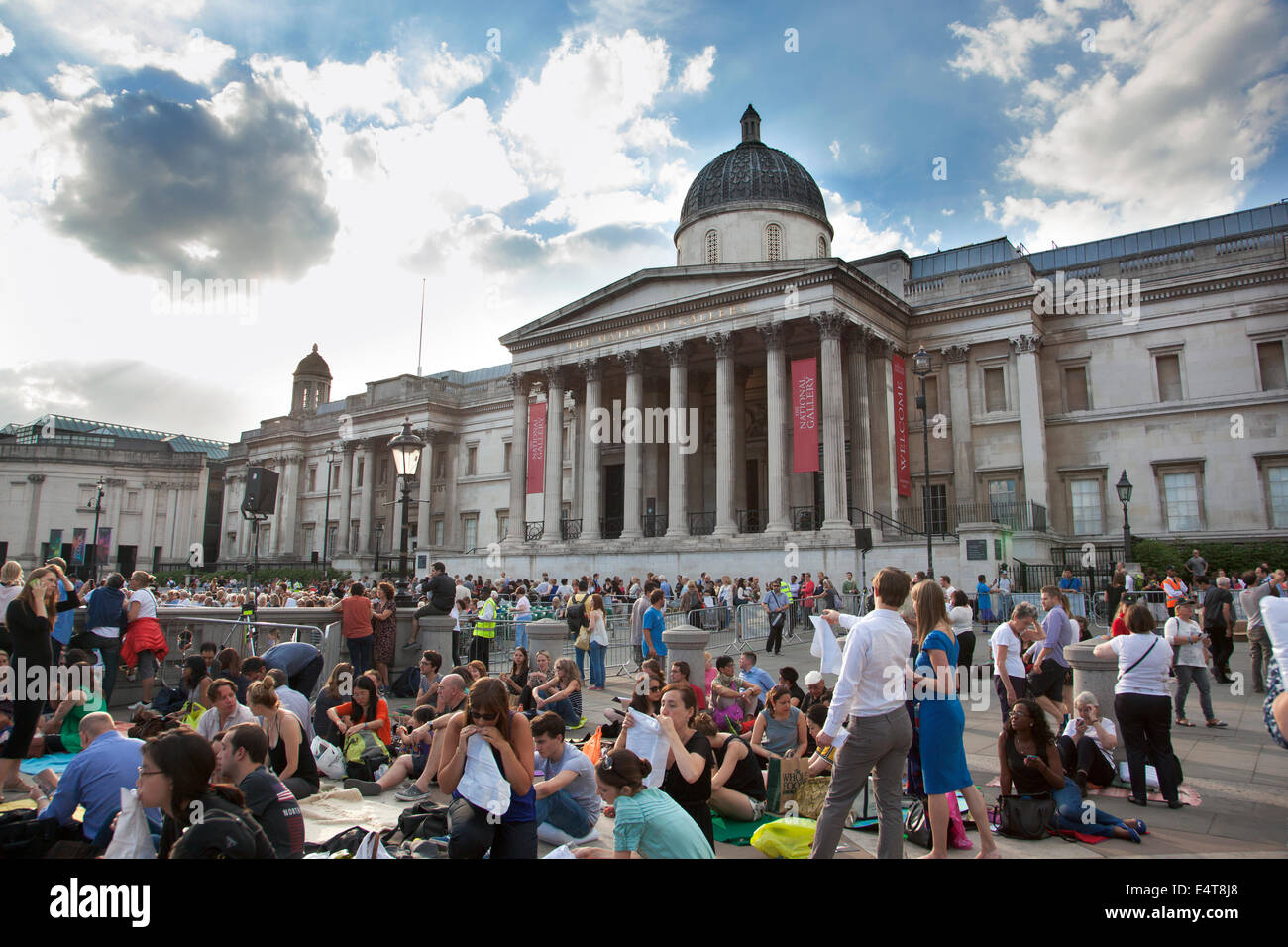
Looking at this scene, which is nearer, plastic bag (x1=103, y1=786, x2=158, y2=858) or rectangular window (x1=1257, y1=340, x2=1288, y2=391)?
plastic bag (x1=103, y1=786, x2=158, y2=858)

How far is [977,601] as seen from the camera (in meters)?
21.0

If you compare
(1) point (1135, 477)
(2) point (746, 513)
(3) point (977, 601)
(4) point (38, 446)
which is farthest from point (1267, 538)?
(4) point (38, 446)

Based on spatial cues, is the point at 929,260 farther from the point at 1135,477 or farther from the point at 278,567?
the point at 278,567

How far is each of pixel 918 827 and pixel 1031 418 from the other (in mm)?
26481

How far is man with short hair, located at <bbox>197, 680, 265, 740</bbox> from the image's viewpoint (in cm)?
653

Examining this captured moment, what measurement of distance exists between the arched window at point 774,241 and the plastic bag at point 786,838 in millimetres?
30731

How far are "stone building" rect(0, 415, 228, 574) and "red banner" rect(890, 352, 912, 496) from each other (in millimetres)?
54920

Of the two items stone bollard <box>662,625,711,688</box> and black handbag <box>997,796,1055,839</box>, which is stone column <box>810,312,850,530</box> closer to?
stone bollard <box>662,625,711,688</box>

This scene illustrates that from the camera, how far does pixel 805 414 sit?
2720 centimetres

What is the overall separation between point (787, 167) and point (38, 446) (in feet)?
203

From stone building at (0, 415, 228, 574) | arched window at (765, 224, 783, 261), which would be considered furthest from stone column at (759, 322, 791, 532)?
stone building at (0, 415, 228, 574)

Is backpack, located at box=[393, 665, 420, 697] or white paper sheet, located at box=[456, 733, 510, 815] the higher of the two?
white paper sheet, located at box=[456, 733, 510, 815]

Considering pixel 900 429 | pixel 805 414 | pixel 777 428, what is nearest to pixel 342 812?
pixel 805 414

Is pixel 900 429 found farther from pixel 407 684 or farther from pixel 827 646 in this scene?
pixel 827 646
